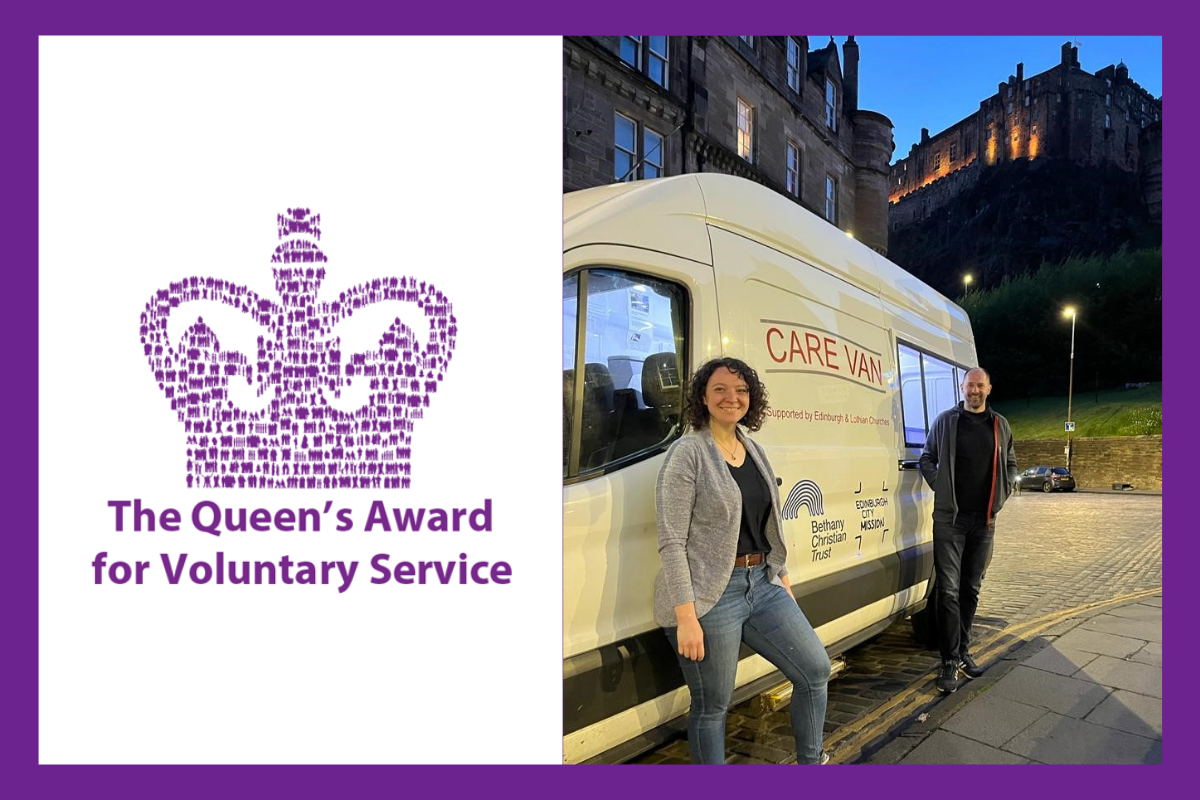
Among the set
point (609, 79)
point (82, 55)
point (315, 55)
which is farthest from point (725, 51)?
point (82, 55)

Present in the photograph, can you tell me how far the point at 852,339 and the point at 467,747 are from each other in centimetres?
258

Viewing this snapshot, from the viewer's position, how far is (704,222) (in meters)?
2.94

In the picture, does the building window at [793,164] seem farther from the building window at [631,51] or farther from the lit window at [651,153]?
the building window at [631,51]

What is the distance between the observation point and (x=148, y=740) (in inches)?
92.6

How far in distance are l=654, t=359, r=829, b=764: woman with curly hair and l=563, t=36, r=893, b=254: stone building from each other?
1.14 metres

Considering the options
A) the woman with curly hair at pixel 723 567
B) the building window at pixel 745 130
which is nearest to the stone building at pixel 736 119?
the building window at pixel 745 130

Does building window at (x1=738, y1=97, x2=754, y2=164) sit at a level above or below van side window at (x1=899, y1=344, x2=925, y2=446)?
above

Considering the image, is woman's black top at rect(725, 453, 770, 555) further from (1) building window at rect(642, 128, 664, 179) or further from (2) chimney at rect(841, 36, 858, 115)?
(1) building window at rect(642, 128, 664, 179)

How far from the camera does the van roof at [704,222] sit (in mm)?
2568

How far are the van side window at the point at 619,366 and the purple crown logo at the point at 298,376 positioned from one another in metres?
0.41

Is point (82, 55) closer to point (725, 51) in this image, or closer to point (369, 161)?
point (369, 161)

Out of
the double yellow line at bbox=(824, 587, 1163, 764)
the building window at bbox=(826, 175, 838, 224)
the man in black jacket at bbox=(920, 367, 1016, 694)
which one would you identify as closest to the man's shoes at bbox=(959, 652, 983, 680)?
the man in black jacket at bbox=(920, 367, 1016, 694)

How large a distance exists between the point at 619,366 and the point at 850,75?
1714mm

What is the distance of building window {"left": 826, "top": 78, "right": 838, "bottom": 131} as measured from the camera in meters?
3.32
